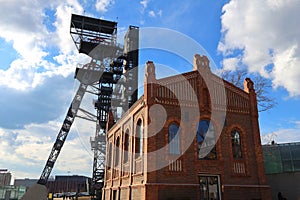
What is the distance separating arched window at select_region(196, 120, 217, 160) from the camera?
15.9m

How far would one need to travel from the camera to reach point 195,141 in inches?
618

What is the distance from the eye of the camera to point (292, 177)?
1912 centimetres

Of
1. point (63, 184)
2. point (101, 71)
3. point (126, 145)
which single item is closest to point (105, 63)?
point (101, 71)

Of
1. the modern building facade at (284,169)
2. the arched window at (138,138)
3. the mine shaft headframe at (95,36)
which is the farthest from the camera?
the mine shaft headframe at (95,36)

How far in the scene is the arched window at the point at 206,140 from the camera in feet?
52.1

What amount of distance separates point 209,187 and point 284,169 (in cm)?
1006

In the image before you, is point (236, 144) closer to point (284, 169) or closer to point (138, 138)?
point (138, 138)

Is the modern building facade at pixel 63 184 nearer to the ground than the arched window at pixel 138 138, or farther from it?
nearer to the ground

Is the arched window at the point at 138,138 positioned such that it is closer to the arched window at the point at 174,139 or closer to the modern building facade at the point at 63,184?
the arched window at the point at 174,139

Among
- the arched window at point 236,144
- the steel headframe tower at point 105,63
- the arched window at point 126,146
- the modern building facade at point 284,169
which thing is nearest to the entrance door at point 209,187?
the arched window at point 236,144

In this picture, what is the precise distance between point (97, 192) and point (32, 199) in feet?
31.0

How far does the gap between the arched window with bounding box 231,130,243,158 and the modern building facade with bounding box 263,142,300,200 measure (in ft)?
17.7

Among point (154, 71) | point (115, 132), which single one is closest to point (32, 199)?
point (115, 132)

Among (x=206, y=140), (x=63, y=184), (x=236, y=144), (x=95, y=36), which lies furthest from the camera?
(x=63, y=184)
